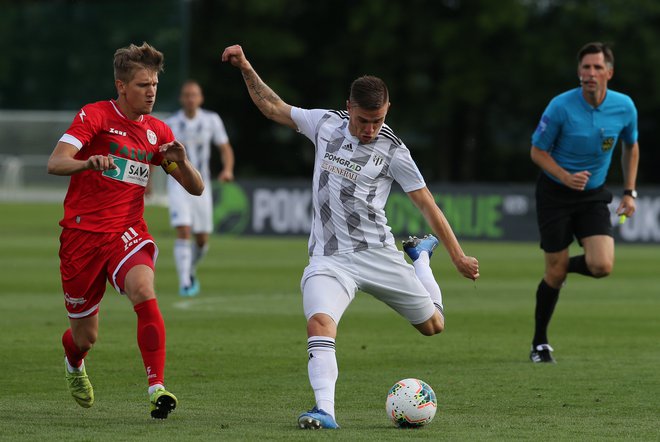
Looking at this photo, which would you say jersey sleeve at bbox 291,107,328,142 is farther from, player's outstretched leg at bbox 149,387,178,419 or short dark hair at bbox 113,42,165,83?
player's outstretched leg at bbox 149,387,178,419

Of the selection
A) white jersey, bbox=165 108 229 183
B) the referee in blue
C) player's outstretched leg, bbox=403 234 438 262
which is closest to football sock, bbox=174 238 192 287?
white jersey, bbox=165 108 229 183

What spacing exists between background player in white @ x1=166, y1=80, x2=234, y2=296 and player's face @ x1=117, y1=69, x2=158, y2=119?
307 inches

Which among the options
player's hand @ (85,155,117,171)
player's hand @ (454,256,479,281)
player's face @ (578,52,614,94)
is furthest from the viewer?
player's face @ (578,52,614,94)

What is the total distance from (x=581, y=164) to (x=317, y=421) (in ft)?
14.0

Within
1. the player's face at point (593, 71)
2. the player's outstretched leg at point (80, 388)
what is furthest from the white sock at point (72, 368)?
the player's face at point (593, 71)

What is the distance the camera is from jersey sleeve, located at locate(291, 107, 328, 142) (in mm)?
7817

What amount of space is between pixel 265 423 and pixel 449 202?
1999 cm

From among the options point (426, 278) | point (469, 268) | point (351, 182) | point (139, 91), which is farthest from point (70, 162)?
point (426, 278)

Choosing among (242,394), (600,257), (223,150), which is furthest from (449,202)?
(242,394)

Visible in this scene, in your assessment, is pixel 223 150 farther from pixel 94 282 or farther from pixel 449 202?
pixel 449 202

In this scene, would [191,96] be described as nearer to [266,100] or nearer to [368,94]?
[266,100]

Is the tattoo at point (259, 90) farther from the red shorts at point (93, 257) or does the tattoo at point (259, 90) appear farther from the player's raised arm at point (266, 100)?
the red shorts at point (93, 257)

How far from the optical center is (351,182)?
25.1ft

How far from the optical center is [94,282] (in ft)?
25.7
